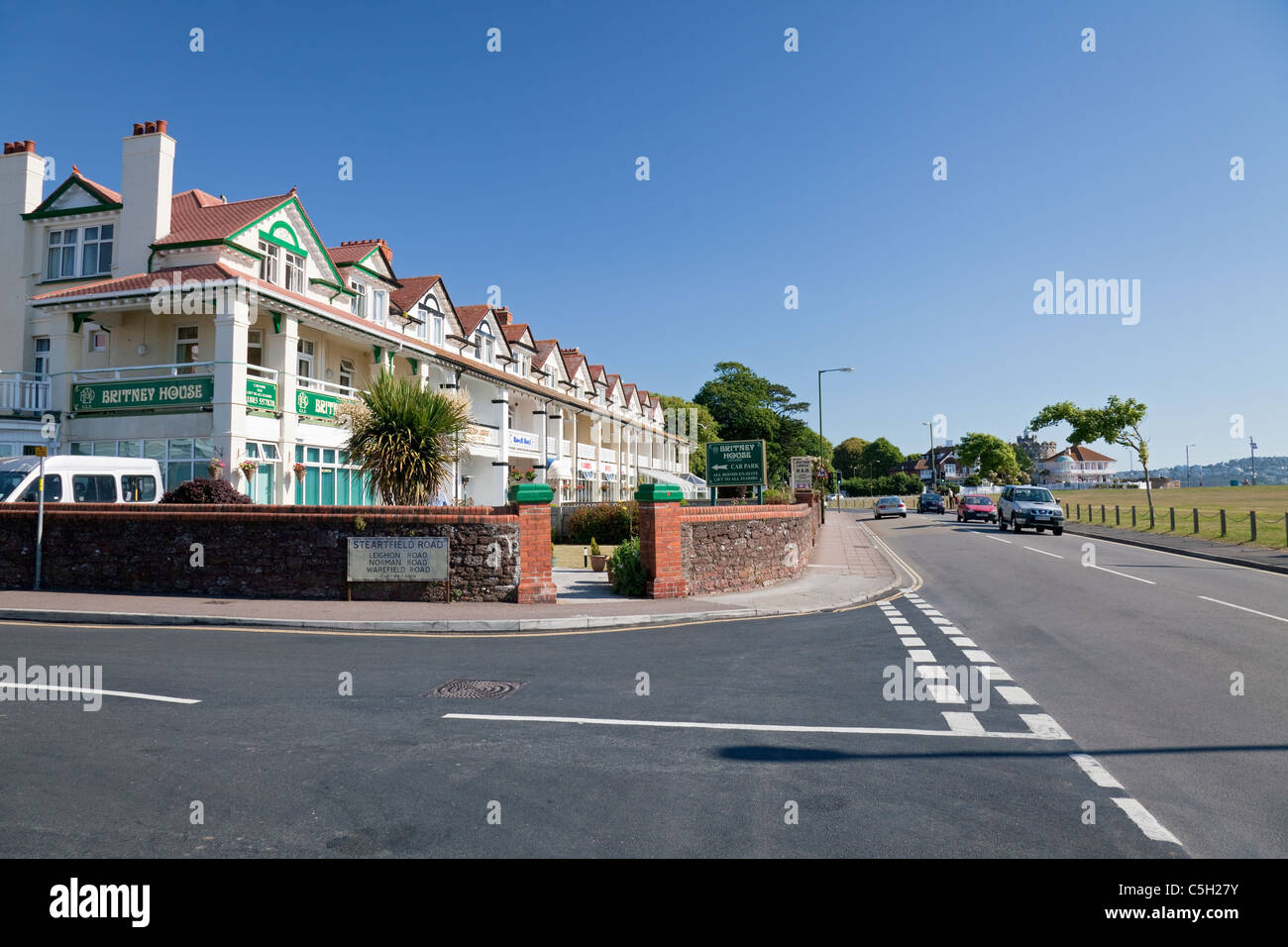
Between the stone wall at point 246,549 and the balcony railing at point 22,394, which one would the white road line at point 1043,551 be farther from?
the balcony railing at point 22,394

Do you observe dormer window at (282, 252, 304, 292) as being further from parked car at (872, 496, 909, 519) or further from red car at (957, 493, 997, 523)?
parked car at (872, 496, 909, 519)

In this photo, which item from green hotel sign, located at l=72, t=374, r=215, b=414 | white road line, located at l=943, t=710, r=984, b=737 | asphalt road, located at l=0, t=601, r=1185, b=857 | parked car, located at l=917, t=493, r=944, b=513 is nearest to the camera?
asphalt road, located at l=0, t=601, r=1185, b=857

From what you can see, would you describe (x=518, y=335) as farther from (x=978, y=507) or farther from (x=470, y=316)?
(x=978, y=507)

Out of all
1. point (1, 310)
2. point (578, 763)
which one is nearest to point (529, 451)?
point (1, 310)

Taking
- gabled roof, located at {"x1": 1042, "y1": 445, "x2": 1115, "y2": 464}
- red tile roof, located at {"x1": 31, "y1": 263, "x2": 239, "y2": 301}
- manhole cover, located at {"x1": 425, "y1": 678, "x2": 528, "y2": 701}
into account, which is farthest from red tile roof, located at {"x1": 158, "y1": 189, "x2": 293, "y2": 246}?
gabled roof, located at {"x1": 1042, "y1": 445, "x2": 1115, "y2": 464}

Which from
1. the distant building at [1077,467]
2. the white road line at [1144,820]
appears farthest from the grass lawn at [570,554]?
the distant building at [1077,467]

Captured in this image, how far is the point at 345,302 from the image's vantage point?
2744 cm

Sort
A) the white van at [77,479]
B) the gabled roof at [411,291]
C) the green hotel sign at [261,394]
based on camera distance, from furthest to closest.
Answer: the gabled roof at [411,291] < the green hotel sign at [261,394] < the white van at [77,479]

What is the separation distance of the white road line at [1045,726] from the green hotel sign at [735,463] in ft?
45.8

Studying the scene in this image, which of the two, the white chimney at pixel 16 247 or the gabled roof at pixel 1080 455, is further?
the gabled roof at pixel 1080 455

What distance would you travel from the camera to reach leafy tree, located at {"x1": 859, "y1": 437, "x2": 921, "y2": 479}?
143750 mm

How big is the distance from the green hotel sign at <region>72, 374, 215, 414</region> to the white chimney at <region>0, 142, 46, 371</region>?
16.8 feet

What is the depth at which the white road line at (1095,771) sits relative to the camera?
465cm
